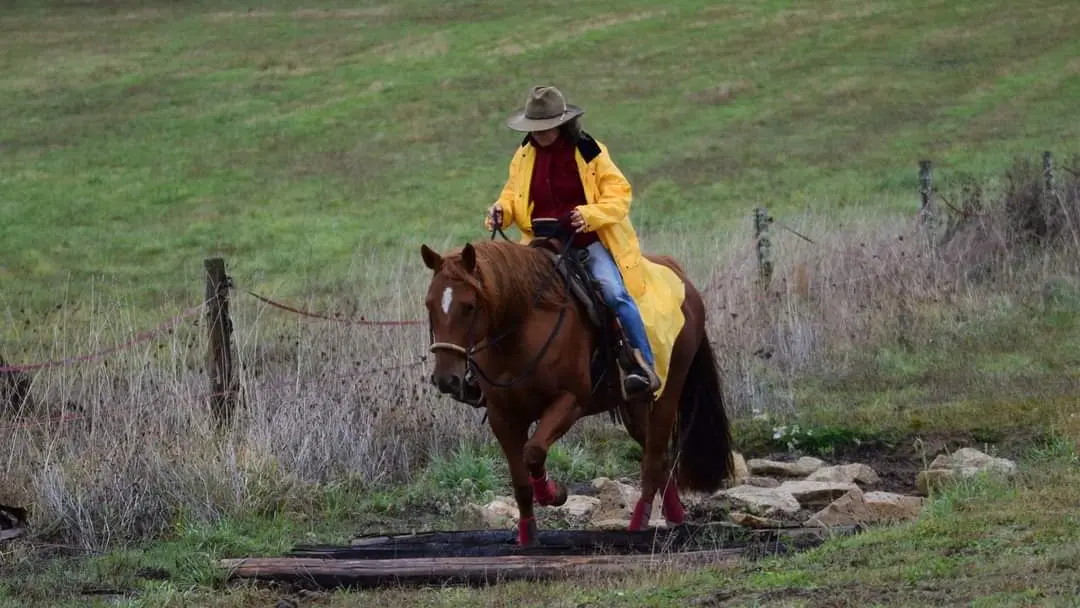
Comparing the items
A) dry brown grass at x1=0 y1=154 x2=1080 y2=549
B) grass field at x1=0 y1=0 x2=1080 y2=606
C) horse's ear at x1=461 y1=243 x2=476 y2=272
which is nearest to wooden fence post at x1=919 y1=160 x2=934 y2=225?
grass field at x1=0 y1=0 x2=1080 y2=606

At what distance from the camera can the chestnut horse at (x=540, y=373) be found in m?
7.73

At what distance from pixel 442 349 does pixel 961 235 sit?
10.5m

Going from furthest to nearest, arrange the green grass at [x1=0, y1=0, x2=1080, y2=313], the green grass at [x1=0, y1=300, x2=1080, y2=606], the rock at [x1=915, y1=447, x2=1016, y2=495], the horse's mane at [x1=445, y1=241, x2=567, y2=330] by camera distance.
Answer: the green grass at [x1=0, y1=0, x2=1080, y2=313] < the rock at [x1=915, y1=447, x2=1016, y2=495] < the horse's mane at [x1=445, y1=241, x2=567, y2=330] < the green grass at [x1=0, y1=300, x2=1080, y2=606]

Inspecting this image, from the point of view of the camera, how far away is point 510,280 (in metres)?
8.12

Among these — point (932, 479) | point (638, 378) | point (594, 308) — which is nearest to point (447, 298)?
point (594, 308)

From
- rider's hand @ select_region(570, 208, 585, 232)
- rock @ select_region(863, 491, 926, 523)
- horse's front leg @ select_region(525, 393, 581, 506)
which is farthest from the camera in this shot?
rock @ select_region(863, 491, 926, 523)

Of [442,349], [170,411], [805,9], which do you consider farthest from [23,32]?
[442,349]

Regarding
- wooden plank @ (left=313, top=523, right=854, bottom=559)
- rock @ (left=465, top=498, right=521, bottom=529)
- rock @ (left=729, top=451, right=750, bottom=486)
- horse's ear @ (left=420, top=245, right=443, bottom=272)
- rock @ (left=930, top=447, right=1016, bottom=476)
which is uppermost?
horse's ear @ (left=420, top=245, right=443, bottom=272)

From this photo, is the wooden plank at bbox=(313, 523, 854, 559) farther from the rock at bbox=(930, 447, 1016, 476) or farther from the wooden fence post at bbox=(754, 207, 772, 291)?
the wooden fence post at bbox=(754, 207, 772, 291)

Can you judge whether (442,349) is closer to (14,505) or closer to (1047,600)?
(1047,600)

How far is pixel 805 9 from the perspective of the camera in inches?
1781

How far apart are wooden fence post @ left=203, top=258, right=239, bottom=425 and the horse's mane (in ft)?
10.0

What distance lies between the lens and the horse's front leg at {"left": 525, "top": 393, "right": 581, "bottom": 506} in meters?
8.17

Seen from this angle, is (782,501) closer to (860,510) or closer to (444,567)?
(860,510)
